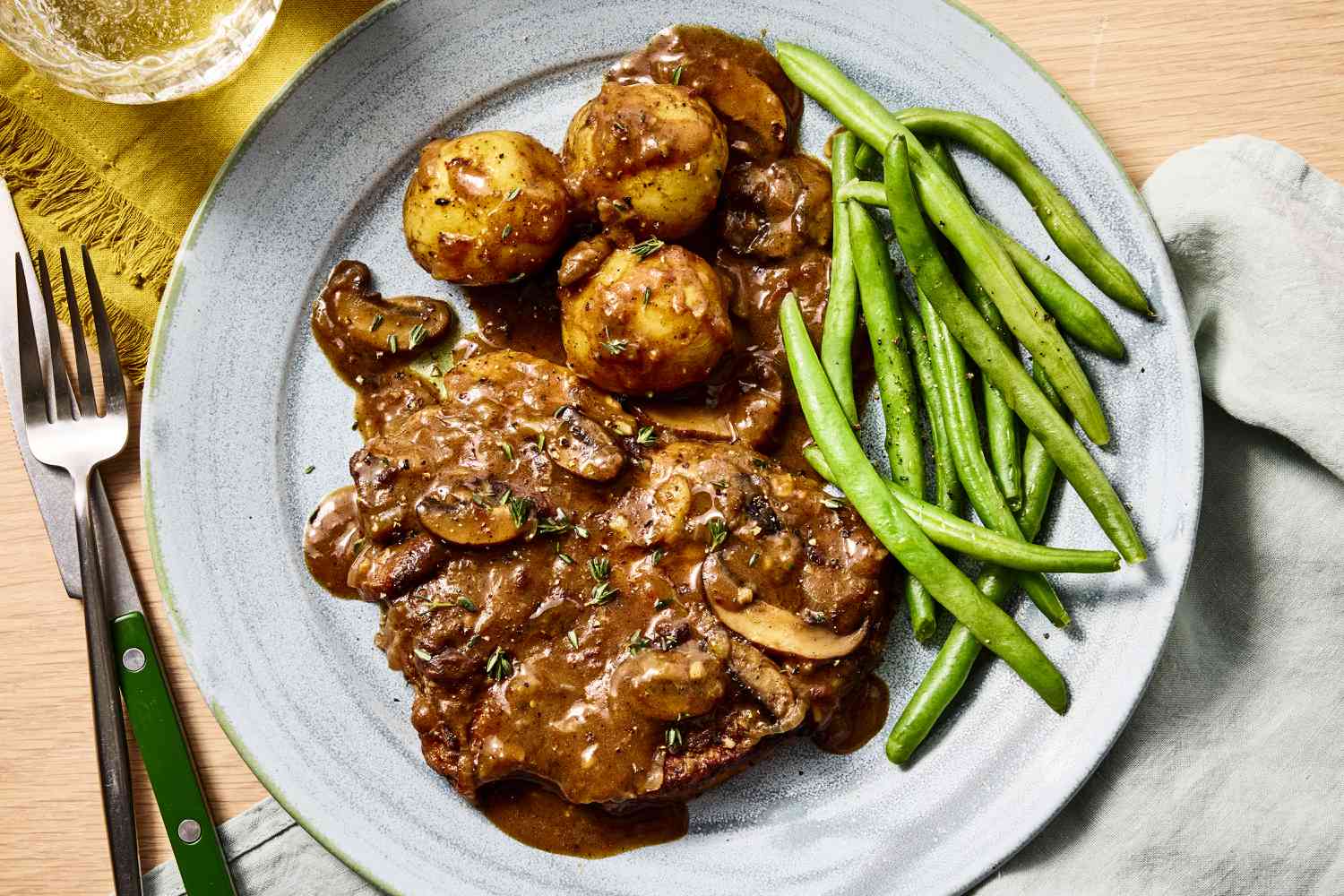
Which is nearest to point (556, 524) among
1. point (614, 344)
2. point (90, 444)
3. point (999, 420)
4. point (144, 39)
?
point (614, 344)

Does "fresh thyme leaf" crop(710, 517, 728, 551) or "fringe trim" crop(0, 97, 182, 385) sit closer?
"fresh thyme leaf" crop(710, 517, 728, 551)

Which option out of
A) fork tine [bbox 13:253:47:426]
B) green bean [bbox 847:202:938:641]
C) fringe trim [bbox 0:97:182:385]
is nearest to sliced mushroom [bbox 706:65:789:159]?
green bean [bbox 847:202:938:641]

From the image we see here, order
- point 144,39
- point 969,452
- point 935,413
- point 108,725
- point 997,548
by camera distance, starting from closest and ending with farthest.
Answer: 1. point 997,548
2. point 969,452
3. point 935,413
4. point 108,725
5. point 144,39

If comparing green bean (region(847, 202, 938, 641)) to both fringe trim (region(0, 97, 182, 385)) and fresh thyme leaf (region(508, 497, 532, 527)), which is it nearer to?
fresh thyme leaf (region(508, 497, 532, 527))

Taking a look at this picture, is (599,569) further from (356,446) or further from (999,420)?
(999,420)

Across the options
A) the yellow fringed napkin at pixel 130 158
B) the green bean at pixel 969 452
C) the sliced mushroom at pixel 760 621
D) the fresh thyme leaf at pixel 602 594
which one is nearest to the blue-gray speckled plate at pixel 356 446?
the green bean at pixel 969 452

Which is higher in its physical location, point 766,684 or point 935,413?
point 935,413
